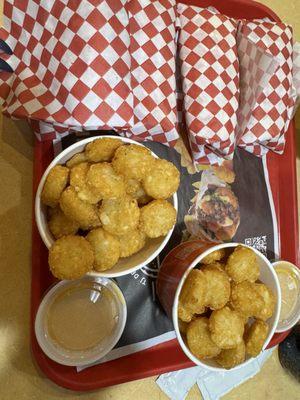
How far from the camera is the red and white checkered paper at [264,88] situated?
1.10 m

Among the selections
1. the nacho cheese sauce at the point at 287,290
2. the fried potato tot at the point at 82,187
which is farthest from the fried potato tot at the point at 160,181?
the nacho cheese sauce at the point at 287,290

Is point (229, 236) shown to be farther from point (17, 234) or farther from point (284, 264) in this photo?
point (17, 234)

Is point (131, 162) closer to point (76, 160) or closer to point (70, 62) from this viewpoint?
point (76, 160)

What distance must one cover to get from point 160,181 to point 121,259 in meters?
0.22

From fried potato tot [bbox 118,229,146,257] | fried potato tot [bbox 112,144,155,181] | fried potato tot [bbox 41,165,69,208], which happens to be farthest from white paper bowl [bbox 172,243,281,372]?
fried potato tot [bbox 41,165,69,208]

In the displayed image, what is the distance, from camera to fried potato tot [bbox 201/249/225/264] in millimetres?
933

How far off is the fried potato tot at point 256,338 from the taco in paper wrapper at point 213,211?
29 cm

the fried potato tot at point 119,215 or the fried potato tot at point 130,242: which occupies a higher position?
the fried potato tot at point 119,215

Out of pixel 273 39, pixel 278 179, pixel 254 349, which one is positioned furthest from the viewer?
pixel 278 179

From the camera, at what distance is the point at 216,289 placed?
87 centimetres

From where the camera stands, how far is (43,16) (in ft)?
3.07

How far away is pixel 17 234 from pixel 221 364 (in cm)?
61

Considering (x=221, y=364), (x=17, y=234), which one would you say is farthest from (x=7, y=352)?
(x=221, y=364)

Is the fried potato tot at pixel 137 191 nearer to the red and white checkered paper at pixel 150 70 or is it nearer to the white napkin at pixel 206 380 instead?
the red and white checkered paper at pixel 150 70
